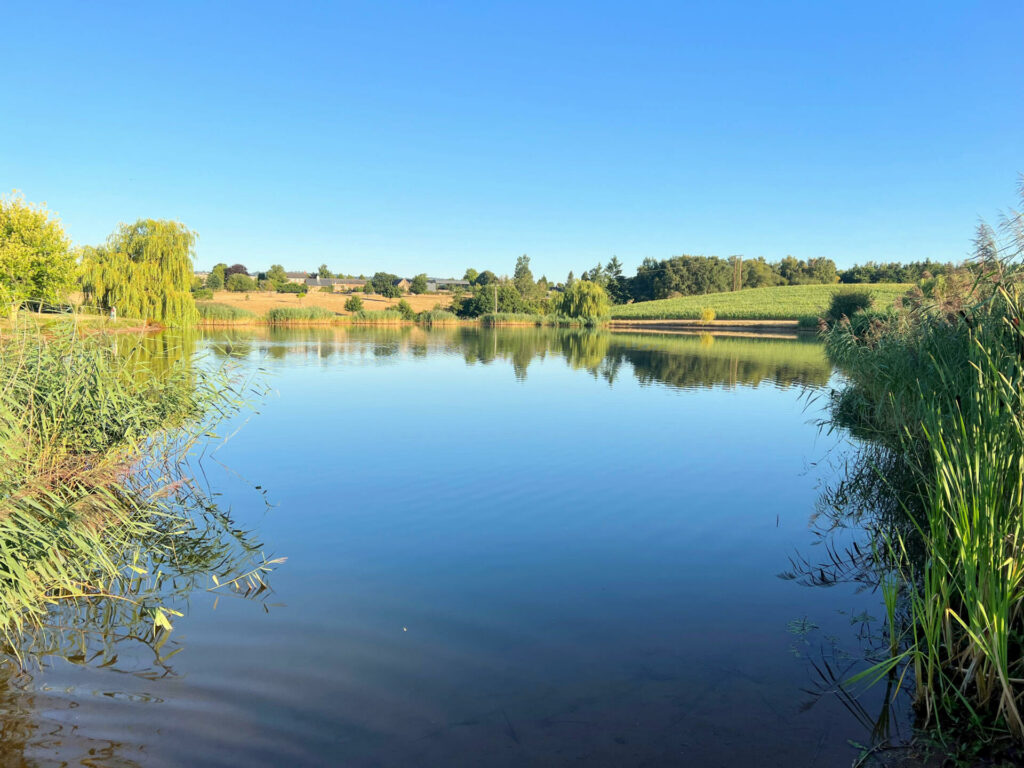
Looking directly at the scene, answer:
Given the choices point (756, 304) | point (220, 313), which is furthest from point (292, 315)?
point (756, 304)

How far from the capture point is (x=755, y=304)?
75.6 m

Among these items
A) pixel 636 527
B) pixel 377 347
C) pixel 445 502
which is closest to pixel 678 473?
pixel 636 527

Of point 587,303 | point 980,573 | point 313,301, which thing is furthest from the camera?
point 313,301

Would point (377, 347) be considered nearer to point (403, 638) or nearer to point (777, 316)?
point (403, 638)

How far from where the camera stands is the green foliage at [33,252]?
26953 millimetres

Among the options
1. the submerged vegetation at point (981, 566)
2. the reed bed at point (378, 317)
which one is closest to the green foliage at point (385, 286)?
the reed bed at point (378, 317)

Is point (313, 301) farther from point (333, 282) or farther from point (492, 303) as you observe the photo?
point (333, 282)

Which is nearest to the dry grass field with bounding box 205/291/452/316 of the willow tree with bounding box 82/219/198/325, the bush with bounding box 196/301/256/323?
the bush with bounding box 196/301/256/323

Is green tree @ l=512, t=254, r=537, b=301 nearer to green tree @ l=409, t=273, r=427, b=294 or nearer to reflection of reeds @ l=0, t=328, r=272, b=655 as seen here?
green tree @ l=409, t=273, r=427, b=294

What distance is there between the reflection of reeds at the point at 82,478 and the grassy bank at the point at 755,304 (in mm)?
64540

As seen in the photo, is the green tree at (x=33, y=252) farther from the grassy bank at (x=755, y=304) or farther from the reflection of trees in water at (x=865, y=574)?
the grassy bank at (x=755, y=304)

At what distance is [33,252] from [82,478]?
1139 inches

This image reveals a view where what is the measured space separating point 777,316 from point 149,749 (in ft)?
231

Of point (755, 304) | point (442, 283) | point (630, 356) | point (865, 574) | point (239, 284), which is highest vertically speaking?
point (442, 283)
